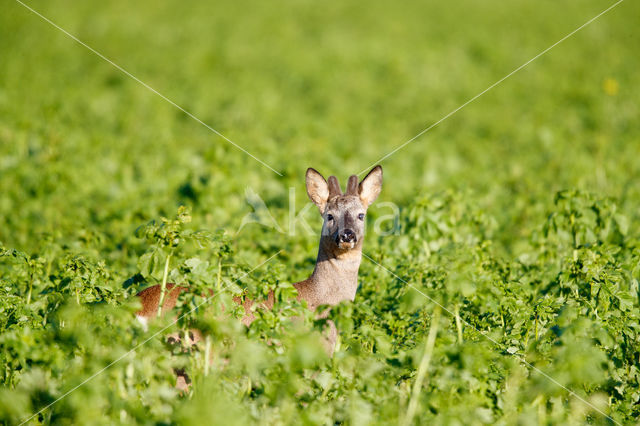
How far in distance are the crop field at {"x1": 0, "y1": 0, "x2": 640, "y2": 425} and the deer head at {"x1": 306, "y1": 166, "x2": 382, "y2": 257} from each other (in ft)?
1.60

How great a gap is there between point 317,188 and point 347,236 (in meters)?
1.07

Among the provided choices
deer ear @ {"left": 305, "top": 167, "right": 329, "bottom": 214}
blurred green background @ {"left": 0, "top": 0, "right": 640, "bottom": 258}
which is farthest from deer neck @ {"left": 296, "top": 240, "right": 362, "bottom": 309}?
blurred green background @ {"left": 0, "top": 0, "right": 640, "bottom": 258}

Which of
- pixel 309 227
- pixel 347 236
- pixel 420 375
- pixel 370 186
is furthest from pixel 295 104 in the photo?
pixel 420 375

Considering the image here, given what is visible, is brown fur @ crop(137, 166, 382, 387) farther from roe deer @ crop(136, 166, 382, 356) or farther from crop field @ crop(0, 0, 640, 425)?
crop field @ crop(0, 0, 640, 425)

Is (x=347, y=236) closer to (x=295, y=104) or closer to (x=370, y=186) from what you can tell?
(x=370, y=186)

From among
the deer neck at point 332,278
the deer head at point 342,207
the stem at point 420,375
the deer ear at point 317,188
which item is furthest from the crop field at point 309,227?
the deer ear at point 317,188

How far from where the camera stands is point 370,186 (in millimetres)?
7152

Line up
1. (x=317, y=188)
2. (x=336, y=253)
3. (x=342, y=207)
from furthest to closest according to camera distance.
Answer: (x=317, y=188) → (x=342, y=207) → (x=336, y=253)

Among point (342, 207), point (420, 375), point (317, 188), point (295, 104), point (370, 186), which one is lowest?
point (420, 375)

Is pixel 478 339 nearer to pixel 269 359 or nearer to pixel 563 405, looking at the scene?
pixel 563 405

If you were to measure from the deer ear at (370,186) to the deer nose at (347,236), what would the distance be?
90cm

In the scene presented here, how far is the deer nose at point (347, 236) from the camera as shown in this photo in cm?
612

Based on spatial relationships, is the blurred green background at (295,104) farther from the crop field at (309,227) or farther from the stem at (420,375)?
the stem at (420,375)

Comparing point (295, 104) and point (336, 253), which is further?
point (295, 104)
